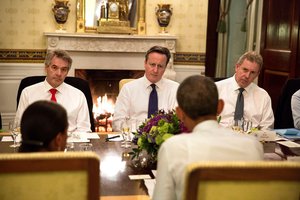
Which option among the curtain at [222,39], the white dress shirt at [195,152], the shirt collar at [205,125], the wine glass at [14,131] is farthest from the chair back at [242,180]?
the curtain at [222,39]

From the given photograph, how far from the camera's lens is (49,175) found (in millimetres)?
1267

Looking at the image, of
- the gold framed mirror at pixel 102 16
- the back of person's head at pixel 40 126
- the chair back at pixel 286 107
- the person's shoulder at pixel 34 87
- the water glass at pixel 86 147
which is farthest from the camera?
the gold framed mirror at pixel 102 16

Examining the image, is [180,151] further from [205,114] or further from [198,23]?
[198,23]

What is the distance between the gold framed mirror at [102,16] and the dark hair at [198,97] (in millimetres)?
4112

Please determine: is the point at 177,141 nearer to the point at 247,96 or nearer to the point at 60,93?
the point at 60,93

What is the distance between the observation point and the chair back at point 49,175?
1.24m

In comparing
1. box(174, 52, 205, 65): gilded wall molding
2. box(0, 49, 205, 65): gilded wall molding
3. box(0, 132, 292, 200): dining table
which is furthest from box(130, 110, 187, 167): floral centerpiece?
box(174, 52, 205, 65): gilded wall molding

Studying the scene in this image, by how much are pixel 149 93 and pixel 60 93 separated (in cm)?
66

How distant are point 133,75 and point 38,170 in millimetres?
4611

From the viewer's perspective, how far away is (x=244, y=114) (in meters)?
3.32

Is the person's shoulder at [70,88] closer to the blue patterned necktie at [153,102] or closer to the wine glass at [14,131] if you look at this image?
the blue patterned necktie at [153,102]

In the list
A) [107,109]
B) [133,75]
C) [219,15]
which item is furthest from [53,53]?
[219,15]

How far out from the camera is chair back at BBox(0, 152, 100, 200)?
1236mm

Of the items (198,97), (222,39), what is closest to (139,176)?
(198,97)
